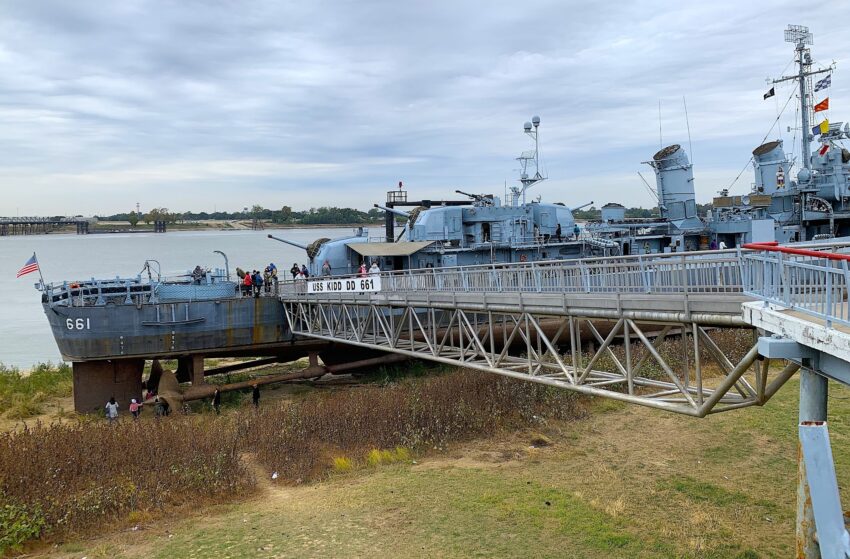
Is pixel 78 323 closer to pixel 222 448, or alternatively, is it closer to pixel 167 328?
pixel 167 328

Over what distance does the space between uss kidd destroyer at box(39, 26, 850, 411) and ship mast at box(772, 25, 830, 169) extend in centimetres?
6

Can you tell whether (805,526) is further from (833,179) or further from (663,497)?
(833,179)

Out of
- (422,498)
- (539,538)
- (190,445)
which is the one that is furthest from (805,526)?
(190,445)

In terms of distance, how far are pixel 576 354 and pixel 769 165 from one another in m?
32.7

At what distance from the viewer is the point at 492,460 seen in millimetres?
16406

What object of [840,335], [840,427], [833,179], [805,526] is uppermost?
[833,179]

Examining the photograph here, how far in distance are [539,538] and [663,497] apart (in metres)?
3.57

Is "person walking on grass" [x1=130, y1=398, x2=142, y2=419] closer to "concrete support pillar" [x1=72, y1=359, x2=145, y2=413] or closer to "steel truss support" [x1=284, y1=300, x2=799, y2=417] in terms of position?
"concrete support pillar" [x1=72, y1=359, x2=145, y2=413]

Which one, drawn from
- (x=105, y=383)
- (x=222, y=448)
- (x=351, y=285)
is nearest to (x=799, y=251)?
(x=222, y=448)

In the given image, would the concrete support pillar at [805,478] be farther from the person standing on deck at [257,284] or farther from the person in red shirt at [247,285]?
the person in red shirt at [247,285]

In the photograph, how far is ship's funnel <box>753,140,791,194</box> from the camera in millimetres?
39438

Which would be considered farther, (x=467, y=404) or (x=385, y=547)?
(x=467, y=404)

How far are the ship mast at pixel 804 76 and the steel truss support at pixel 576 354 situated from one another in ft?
50.2

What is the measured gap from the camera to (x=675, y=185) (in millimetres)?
41625
